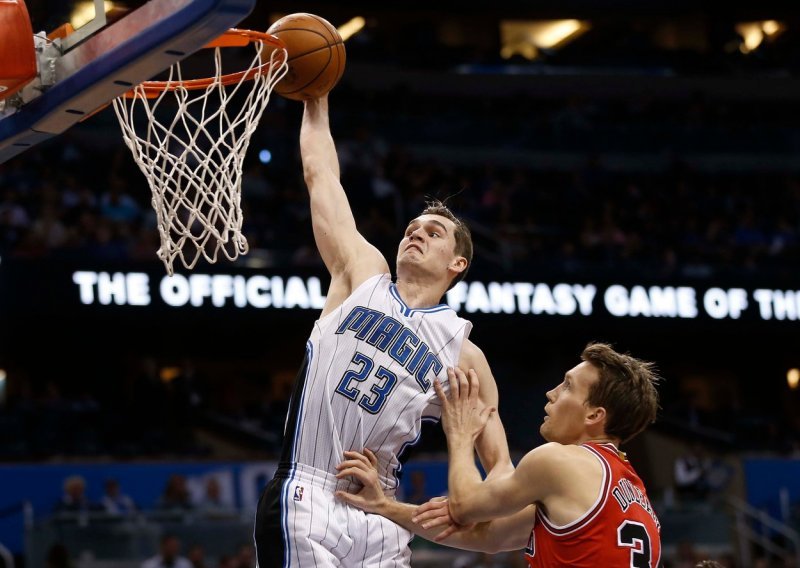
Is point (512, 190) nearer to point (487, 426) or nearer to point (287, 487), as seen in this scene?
point (487, 426)

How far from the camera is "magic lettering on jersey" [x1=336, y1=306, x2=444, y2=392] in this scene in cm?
473

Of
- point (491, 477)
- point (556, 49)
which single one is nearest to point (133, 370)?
point (556, 49)

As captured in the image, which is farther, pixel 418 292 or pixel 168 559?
pixel 168 559

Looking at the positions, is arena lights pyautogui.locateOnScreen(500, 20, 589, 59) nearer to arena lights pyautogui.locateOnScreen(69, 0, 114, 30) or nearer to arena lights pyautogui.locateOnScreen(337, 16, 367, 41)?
arena lights pyautogui.locateOnScreen(337, 16, 367, 41)

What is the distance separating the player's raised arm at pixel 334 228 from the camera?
5016mm

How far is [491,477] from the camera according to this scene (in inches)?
183

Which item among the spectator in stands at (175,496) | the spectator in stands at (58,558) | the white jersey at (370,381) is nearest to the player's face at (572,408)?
the white jersey at (370,381)

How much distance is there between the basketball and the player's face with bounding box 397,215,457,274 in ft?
2.63

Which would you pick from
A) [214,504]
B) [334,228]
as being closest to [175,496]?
[214,504]

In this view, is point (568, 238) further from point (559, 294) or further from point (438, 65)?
point (438, 65)

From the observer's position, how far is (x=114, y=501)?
1240 centimetres

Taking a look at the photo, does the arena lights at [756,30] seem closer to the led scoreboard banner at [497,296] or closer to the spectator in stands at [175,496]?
the led scoreboard banner at [497,296]

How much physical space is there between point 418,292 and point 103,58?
5.13 ft

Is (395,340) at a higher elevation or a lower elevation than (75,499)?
higher
